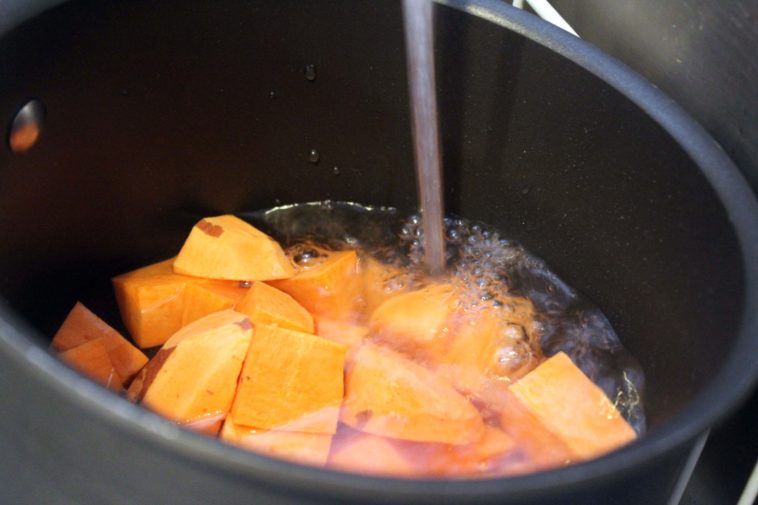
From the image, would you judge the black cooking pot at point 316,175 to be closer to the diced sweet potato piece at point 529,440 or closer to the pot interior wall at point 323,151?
the pot interior wall at point 323,151

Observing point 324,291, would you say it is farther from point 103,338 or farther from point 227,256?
point 103,338

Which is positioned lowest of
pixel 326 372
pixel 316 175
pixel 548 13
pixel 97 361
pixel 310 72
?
pixel 97 361

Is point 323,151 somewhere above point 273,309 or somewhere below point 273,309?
above

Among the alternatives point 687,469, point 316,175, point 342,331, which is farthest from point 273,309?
point 687,469

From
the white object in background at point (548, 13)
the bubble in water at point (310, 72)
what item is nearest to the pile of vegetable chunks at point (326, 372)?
the bubble in water at point (310, 72)

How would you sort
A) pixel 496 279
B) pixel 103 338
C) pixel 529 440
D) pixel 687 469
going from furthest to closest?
pixel 496 279 < pixel 103 338 < pixel 529 440 < pixel 687 469

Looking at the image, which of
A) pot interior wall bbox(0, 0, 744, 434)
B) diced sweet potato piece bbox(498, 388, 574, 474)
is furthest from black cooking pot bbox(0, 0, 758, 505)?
diced sweet potato piece bbox(498, 388, 574, 474)

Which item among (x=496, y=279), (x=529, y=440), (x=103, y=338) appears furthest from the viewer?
(x=496, y=279)
